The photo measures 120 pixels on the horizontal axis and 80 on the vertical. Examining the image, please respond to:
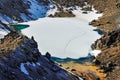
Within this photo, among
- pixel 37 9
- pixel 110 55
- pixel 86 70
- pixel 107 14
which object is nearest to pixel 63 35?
pixel 110 55

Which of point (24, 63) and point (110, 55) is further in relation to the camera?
point (110, 55)

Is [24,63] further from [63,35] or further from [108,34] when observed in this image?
[63,35]

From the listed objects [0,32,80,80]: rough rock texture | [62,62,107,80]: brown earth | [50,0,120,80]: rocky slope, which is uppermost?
[50,0,120,80]: rocky slope

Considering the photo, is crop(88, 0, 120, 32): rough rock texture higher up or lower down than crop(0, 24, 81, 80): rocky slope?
higher up

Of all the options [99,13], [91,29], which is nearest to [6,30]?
[91,29]

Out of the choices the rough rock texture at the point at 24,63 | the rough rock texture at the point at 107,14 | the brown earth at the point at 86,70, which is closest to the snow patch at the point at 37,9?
the rough rock texture at the point at 107,14

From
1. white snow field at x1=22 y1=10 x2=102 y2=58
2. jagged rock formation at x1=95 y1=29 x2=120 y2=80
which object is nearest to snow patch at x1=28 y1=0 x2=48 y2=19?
white snow field at x1=22 y1=10 x2=102 y2=58

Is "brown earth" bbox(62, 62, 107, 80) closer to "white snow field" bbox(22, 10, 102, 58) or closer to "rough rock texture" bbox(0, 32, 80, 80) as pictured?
"white snow field" bbox(22, 10, 102, 58)

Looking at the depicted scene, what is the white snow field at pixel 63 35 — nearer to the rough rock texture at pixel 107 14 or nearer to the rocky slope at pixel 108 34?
the rocky slope at pixel 108 34
